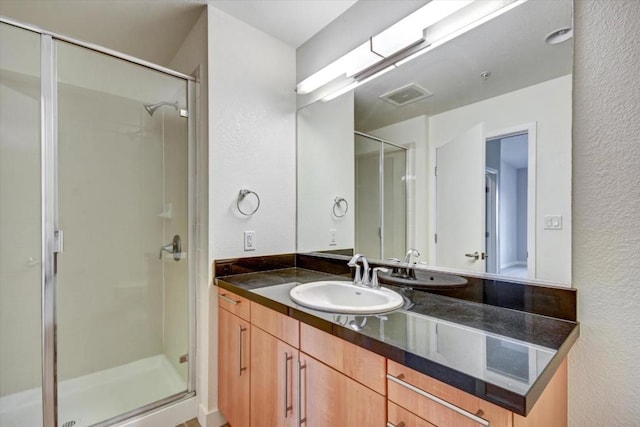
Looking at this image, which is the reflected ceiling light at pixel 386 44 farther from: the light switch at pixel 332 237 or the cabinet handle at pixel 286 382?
the cabinet handle at pixel 286 382

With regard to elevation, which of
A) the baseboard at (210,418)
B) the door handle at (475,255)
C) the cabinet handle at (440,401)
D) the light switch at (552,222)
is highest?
the light switch at (552,222)

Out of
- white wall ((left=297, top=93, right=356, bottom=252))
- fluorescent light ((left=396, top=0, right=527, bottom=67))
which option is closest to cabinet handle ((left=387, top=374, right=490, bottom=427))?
white wall ((left=297, top=93, right=356, bottom=252))

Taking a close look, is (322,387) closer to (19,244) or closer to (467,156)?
(467,156)

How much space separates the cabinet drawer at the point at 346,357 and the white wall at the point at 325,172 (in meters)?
0.83

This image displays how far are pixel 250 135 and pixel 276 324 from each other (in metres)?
1.15

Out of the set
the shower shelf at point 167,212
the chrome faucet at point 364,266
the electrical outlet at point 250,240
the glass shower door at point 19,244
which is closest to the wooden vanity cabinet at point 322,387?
the electrical outlet at point 250,240

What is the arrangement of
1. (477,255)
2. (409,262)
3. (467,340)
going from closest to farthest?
(467,340)
(477,255)
(409,262)

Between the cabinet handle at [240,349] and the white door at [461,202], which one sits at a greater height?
the white door at [461,202]

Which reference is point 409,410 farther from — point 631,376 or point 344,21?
point 344,21

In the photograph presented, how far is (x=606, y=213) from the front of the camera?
3.02ft

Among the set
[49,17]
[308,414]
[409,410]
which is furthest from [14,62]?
[409,410]

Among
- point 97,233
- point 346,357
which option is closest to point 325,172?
point 346,357

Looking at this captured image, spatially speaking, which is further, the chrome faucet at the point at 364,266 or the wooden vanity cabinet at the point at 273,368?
the chrome faucet at the point at 364,266

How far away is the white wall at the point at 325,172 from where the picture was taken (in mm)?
1902
